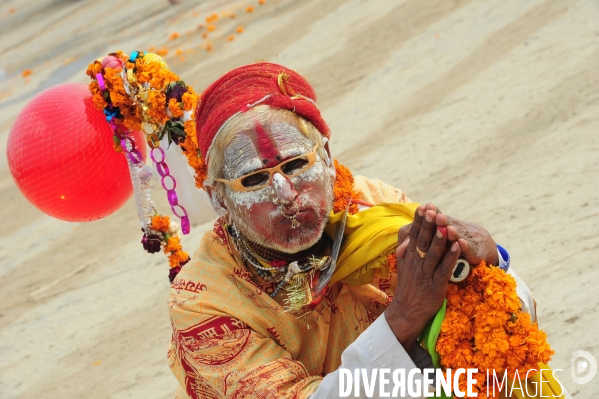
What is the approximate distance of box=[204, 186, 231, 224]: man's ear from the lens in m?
3.37

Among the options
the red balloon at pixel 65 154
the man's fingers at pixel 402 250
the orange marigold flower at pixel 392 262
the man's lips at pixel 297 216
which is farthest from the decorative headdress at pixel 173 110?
the man's fingers at pixel 402 250

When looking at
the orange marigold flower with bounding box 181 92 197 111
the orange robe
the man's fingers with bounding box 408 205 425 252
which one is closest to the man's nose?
the orange robe

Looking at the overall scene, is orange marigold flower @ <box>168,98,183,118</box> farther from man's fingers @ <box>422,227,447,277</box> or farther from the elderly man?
man's fingers @ <box>422,227,447,277</box>

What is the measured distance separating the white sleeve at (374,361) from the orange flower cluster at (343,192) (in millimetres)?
733

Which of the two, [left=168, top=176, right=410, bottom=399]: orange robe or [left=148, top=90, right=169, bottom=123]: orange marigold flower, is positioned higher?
[left=148, top=90, right=169, bottom=123]: orange marigold flower

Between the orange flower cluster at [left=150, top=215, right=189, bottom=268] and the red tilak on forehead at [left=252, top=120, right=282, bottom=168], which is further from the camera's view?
the orange flower cluster at [left=150, top=215, right=189, bottom=268]

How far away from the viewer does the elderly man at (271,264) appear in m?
3.05

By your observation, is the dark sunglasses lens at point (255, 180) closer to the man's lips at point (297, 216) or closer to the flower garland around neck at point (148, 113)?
the man's lips at point (297, 216)

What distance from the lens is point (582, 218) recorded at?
610 centimetres

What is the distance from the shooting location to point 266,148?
3113 mm

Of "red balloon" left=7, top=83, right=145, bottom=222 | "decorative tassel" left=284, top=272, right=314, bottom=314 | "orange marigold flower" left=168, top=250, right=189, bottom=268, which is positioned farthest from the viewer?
"orange marigold flower" left=168, top=250, right=189, bottom=268

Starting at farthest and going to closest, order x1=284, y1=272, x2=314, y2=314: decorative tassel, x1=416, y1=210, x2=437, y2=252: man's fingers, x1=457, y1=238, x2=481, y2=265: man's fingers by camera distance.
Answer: x1=284, y1=272, x2=314, y2=314: decorative tassel
x1=457, y1=238, x2=481, y2=265: man's fingers
x1=416, y1=210, x2=437, y2=252: man's fingers

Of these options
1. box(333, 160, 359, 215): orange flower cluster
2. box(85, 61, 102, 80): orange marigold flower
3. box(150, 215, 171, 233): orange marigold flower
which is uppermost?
box(85, 61, 102, 80): orange marigold flower

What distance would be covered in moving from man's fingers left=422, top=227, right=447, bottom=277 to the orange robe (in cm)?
66
